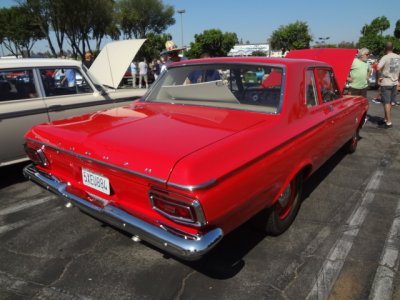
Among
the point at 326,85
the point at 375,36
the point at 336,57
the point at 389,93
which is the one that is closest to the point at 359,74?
the point at 389,93

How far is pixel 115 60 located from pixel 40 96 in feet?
6.26

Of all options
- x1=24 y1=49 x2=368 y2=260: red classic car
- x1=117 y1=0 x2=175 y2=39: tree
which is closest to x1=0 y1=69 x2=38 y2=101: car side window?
x1=24 y1=49 x2=368 y2=260: red classic car

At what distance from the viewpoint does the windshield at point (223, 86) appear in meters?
3.21

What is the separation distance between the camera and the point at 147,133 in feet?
8.34

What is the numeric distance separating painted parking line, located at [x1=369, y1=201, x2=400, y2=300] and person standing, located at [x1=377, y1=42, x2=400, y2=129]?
5266mm

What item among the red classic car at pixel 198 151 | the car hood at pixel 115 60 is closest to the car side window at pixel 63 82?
the car hood at pixel 115 60

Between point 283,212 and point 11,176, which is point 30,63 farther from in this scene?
point 283,212

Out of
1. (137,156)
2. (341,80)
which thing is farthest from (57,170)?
(341,80)

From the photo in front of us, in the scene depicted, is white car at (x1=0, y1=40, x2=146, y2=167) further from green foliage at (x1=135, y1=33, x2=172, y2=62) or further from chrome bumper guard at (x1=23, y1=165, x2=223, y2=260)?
green foliage at (x1=135, y1=33, x2=172, y2=62)

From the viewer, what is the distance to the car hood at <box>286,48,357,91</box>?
644 cm

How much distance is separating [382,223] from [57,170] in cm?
319

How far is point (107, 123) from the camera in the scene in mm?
2863

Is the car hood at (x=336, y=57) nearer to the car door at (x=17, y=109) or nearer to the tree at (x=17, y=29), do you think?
the car door at (x=17, y=109)

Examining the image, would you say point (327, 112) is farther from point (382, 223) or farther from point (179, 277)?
point (179, 277)
